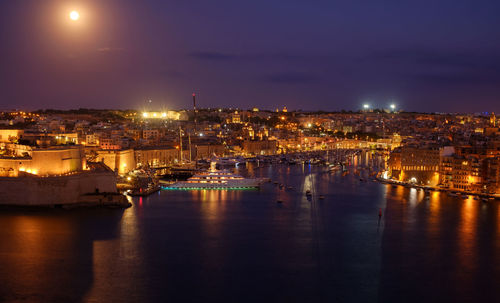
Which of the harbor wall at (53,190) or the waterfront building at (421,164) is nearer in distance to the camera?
the harbor wall at (53,190)

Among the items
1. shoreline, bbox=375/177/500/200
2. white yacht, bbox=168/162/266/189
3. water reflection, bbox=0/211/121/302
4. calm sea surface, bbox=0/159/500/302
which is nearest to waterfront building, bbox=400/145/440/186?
shoreline, bbox=375/177/500/200

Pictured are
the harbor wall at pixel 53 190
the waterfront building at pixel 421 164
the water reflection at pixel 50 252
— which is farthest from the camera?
the waterfront building at pixel 421 164

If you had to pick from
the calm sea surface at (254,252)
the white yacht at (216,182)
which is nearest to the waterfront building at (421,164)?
the calm sea surface at (254,252)

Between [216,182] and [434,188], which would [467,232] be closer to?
[434,188]

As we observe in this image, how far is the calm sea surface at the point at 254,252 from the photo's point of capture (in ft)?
16.1

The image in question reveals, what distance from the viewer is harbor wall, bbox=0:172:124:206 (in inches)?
331

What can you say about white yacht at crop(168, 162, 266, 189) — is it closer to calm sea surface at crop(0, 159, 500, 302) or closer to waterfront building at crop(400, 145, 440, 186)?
calm sea surface at crop(0, 159, 500, 302)

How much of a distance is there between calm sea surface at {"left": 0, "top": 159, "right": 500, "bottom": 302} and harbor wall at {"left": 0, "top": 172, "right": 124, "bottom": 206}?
39 centimetres

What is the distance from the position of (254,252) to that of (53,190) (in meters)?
4.24

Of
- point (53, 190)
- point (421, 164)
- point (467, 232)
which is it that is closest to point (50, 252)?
point (53, 190)

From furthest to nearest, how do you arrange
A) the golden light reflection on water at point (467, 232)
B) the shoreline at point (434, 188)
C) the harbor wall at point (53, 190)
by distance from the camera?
the shoreline at point (434, 188)
the harbor wall at point (53, 190)
the golden light reflection on water at point (467, 232)

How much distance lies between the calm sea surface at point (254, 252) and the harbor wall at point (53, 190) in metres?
0.39

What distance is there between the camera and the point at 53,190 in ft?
28.1

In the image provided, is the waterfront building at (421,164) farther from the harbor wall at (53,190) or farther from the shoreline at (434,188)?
the harbor wall at (53,190)
